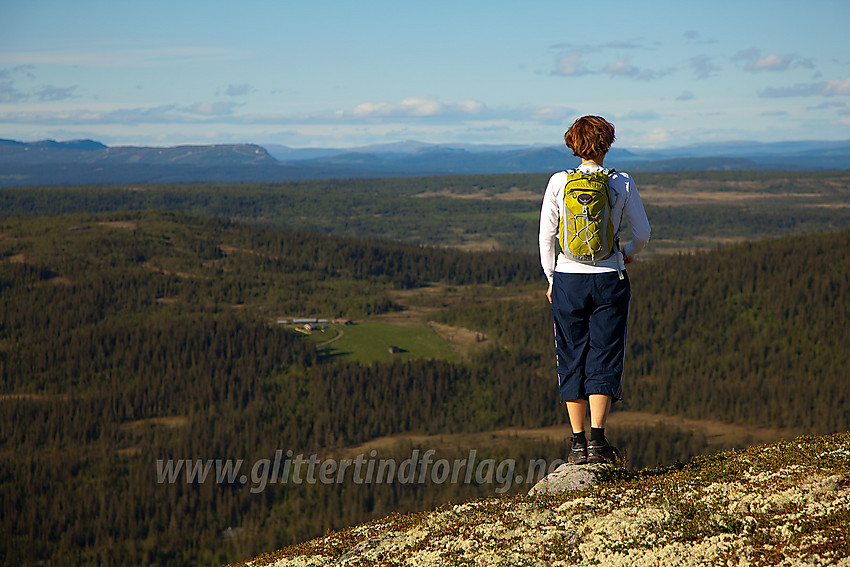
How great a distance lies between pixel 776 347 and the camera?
132 m

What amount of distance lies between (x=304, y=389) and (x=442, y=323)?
50305 mm

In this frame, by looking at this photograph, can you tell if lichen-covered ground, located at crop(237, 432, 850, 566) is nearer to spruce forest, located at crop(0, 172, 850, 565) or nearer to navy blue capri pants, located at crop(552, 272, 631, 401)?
navy blue capri pants, located at crop(552, 272, 631, 401)

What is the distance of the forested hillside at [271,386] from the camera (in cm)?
8994

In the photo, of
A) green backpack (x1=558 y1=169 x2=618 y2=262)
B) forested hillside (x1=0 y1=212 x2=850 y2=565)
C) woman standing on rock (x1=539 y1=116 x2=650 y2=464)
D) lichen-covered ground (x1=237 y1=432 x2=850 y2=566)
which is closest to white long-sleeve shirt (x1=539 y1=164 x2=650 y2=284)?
woman standing on rock (x1=539 y1=116 x2=650 y2=464)

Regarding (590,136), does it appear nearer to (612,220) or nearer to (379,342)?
(612,220)

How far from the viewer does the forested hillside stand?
8994 centimetres

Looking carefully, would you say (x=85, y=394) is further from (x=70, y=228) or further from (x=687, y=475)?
(x=687, y=475)

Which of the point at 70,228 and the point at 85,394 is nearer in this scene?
the point at 85,394

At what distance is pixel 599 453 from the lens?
1377cm

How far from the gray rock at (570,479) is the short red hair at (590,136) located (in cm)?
508

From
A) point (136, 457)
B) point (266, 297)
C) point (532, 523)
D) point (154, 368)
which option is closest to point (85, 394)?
point (154, 368)

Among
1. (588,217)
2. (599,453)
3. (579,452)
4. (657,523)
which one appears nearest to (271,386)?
(579,452)

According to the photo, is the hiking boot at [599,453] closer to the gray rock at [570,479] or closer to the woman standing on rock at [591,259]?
the gray rock at [570,479]

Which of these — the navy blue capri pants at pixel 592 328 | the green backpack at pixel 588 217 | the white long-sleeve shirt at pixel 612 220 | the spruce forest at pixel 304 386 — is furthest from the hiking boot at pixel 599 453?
the spruce forest at pixel 304 386
